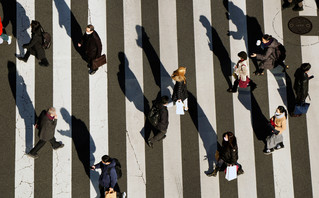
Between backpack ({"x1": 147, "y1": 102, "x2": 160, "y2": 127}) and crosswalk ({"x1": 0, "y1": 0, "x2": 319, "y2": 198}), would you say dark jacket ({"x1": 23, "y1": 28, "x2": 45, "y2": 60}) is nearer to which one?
crosswalk ({"x1": 0, "y1": 0, "x2": 319, "y2": 198})

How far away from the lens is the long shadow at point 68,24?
1127 centimetres

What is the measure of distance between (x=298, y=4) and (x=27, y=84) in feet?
29.4

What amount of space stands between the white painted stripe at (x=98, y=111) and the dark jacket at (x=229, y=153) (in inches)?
136

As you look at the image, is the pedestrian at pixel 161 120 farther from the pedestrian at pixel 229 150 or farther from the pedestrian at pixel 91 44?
the pedestrian at pixel 91 44

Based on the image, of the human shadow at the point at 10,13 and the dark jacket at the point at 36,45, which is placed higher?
the human shadow at the point at 10,13

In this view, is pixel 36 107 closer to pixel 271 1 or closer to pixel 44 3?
pixel 44 3

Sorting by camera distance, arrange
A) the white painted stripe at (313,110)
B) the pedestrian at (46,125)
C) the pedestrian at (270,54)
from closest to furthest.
Result: the pedestrian at (46,125)
the pedestrian at (270,54)
the white painted stripe at (313,110)

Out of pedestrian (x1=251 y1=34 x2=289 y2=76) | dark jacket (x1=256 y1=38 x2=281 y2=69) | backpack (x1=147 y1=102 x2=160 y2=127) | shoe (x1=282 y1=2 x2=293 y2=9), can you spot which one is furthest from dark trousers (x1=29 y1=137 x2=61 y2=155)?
shoe (x1=282 y1=2 x2=293 y2=9)

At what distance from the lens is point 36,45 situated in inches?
403

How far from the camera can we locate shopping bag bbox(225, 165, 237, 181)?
10.0 metres

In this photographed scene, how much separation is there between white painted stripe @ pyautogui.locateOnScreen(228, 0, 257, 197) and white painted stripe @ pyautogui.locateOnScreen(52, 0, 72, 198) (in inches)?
200

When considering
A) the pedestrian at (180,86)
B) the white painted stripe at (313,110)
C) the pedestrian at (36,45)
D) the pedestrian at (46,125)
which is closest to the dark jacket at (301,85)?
the white painted stripe at (313,110)

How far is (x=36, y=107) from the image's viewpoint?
1077cm

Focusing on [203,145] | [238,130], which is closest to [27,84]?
[203,145]
